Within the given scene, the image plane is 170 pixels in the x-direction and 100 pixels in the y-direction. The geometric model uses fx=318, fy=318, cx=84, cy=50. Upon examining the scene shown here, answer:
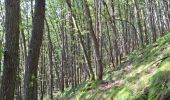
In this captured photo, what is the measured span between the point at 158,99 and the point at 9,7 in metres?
4.18

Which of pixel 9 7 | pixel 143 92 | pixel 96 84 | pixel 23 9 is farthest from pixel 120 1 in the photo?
pixel 9 7

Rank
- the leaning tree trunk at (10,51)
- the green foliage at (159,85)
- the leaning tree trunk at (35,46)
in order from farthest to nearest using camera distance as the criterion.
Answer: the green foliage at (159,85) → the leaning tree trunk at (35,46) → the leaning tree trunk at (10,51)

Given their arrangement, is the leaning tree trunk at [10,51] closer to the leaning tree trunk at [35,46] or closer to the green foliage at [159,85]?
the leaning tree trunk at [35,46]

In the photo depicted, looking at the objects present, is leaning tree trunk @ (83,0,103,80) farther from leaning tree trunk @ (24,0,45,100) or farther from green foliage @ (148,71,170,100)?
leaning tree trunk @ (24,0,45,100)

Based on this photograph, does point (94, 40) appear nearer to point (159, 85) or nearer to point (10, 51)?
point (159, 85)

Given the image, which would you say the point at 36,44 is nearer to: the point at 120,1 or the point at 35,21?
the point at 35,21

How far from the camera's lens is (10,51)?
20.9 feet

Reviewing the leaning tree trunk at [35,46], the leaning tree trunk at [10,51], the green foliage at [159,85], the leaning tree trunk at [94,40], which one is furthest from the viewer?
the leaning tree trunk at [94,40]

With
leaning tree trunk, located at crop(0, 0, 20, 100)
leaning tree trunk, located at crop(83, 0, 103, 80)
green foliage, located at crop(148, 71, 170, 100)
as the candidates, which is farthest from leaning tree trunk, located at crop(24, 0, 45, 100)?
leaning tree trunk, located at crop(83, 0, 103, 80)

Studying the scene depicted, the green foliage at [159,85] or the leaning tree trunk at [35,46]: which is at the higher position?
the leaning tree trunk at [35,46]

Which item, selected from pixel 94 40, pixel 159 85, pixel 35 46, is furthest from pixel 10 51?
A: pixel 94 40

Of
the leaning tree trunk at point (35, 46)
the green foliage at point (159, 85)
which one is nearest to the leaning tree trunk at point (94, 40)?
the green foliage at point (159, 85)

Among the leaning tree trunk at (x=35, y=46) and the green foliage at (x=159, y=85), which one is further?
the green foliage at (x=159, y=85)

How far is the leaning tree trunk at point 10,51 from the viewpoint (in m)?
6.27
